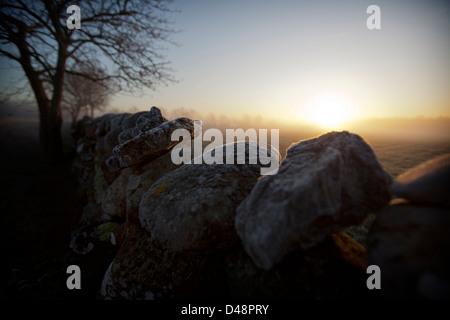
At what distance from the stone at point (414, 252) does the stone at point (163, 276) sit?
177cm

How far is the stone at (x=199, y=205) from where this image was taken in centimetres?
226

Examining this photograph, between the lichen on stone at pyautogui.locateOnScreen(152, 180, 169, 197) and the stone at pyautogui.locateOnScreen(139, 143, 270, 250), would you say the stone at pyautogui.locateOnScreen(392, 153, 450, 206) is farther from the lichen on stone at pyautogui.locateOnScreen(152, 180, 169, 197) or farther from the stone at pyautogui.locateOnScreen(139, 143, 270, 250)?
the lichen on stone at pyautogui.locateOnScreen(152, 180, 169, 197)

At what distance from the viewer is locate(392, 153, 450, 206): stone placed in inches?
61.3

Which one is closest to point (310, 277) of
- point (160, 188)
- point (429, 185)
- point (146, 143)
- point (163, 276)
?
point (429, 185)

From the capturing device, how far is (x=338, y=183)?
1.71 m

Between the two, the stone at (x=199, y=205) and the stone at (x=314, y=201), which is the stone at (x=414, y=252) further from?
the stone at (x=199, y=205)

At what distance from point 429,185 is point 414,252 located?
71 centimetres

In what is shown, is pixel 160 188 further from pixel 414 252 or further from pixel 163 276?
pixel 414 252

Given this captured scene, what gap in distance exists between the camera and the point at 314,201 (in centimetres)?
163

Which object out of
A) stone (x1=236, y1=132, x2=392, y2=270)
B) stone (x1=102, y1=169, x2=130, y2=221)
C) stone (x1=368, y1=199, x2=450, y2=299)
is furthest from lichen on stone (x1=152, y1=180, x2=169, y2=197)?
stone (x1=368, y1=199, x2=450, y2=299)

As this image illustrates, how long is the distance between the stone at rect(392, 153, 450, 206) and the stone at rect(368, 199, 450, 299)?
84 mm

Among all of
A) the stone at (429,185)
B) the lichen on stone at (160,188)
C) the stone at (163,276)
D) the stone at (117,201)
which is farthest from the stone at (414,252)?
the stone at (117,201)
